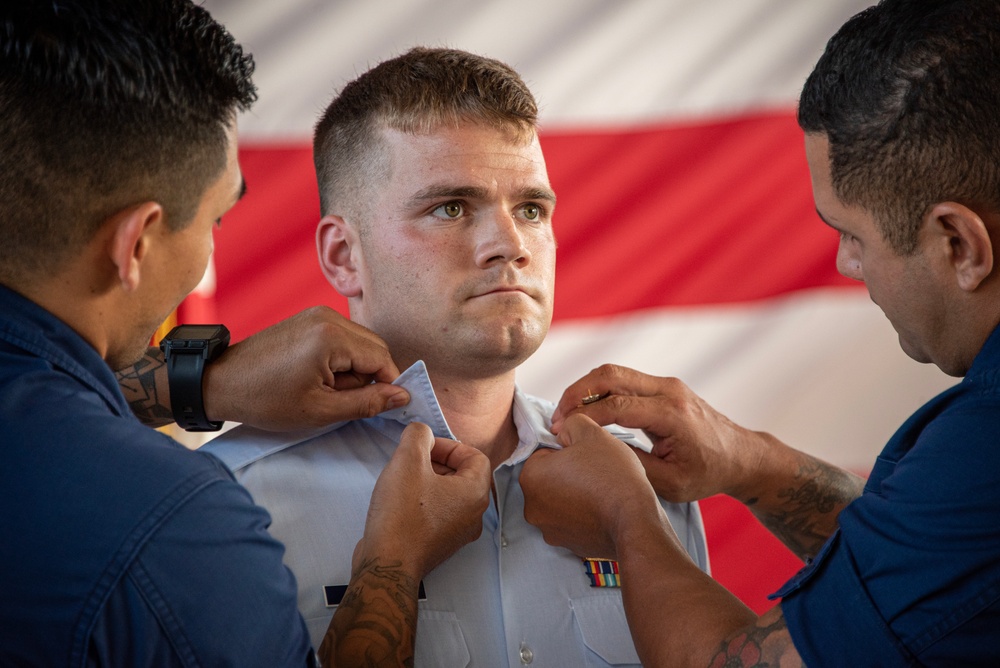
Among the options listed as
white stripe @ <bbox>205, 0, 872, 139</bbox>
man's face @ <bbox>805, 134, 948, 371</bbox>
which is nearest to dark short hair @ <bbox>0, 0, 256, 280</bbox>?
man's face @ <bbox>805, 134, 948, 371</bbox>

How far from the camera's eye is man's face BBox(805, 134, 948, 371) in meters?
1.26

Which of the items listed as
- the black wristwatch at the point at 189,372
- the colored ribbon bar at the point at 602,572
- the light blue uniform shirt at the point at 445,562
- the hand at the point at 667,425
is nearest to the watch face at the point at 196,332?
the black wristwatch at the point at 189,372

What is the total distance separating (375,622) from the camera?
1.26m

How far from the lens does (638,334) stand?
2.70m

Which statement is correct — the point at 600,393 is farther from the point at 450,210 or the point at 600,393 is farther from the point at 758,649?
the point at 758,649

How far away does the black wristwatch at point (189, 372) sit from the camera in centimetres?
155

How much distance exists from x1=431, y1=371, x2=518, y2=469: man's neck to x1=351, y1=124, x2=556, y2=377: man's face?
0.12 ft

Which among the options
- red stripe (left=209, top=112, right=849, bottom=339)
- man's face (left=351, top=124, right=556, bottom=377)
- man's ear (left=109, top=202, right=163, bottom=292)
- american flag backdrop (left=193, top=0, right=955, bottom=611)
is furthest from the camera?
red stripe (left=209, top=112, right=849, bottom=339)

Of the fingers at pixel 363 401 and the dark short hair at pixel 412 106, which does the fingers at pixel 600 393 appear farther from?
the dark short hair at pixel 412 106

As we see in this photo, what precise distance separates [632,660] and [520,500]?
32 centimetres

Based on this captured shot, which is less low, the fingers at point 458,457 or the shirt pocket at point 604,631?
the fingers at point 458,457

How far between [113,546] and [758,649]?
2.44 feet

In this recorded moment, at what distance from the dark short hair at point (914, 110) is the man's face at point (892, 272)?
0.05 feet

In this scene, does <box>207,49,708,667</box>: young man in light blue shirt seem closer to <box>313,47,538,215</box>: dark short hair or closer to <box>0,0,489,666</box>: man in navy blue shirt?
<box>313,47,538,215</box>: dark short hair
